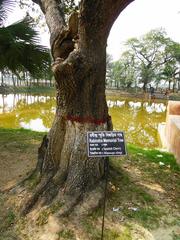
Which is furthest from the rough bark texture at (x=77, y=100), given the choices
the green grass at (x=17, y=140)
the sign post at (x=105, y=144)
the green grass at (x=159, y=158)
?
the green grass at (x=17, y=140)

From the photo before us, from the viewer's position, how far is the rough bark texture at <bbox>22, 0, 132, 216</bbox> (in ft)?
12.3

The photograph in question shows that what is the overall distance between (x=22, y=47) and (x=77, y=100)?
2.63 meters

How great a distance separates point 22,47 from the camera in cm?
609

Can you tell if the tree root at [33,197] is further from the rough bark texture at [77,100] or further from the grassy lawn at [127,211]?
the grassy lawn at [127,211]

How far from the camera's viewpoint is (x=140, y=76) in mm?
41562

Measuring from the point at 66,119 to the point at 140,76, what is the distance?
38481 millimetres

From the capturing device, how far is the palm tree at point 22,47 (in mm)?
6053

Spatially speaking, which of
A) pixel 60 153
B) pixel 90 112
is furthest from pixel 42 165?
pixel 90 112

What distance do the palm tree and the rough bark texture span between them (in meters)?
1.82

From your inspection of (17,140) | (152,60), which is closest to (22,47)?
(17,140)

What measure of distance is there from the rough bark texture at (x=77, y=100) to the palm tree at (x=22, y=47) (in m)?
1.82

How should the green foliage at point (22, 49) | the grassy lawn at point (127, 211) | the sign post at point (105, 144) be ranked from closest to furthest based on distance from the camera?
the sign post at point (105, 144) < the grassy lawn at point (127, 211) < the green foliage at point (22, 49)

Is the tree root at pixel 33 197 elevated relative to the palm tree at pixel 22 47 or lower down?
lower down

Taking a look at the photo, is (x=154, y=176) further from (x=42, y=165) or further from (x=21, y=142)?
(x=21, y=142)
